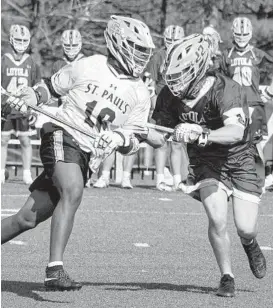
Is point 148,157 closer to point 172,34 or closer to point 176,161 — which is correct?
point 176,161

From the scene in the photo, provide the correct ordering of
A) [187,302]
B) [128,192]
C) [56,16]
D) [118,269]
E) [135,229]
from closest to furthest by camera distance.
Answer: [187,302] < [118,269] < [135,229] < [128,192] < [56,16]

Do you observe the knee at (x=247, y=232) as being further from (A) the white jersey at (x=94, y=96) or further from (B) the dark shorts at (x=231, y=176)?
(A) the white jersey at (x=94, y=96)

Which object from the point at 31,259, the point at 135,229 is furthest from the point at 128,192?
the point at 31,259

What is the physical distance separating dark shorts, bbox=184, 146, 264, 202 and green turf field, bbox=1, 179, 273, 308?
0.69 meters

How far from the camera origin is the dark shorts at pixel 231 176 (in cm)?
794

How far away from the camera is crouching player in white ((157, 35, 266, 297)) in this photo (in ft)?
24.9

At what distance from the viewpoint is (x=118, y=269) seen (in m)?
8.93

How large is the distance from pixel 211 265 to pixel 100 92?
2.03m

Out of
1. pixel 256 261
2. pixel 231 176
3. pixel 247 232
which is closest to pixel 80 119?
pixel 231 176

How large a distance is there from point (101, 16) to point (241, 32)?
28.1 feet

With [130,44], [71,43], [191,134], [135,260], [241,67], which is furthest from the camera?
[71,43]

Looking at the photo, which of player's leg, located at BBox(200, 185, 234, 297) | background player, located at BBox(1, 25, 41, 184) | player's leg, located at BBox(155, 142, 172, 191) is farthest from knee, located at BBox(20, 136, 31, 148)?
player's leg, located at BBox(200, 185, 234, 297)

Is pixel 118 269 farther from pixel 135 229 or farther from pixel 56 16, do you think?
pixel 56 16

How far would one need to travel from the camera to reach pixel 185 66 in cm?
760
